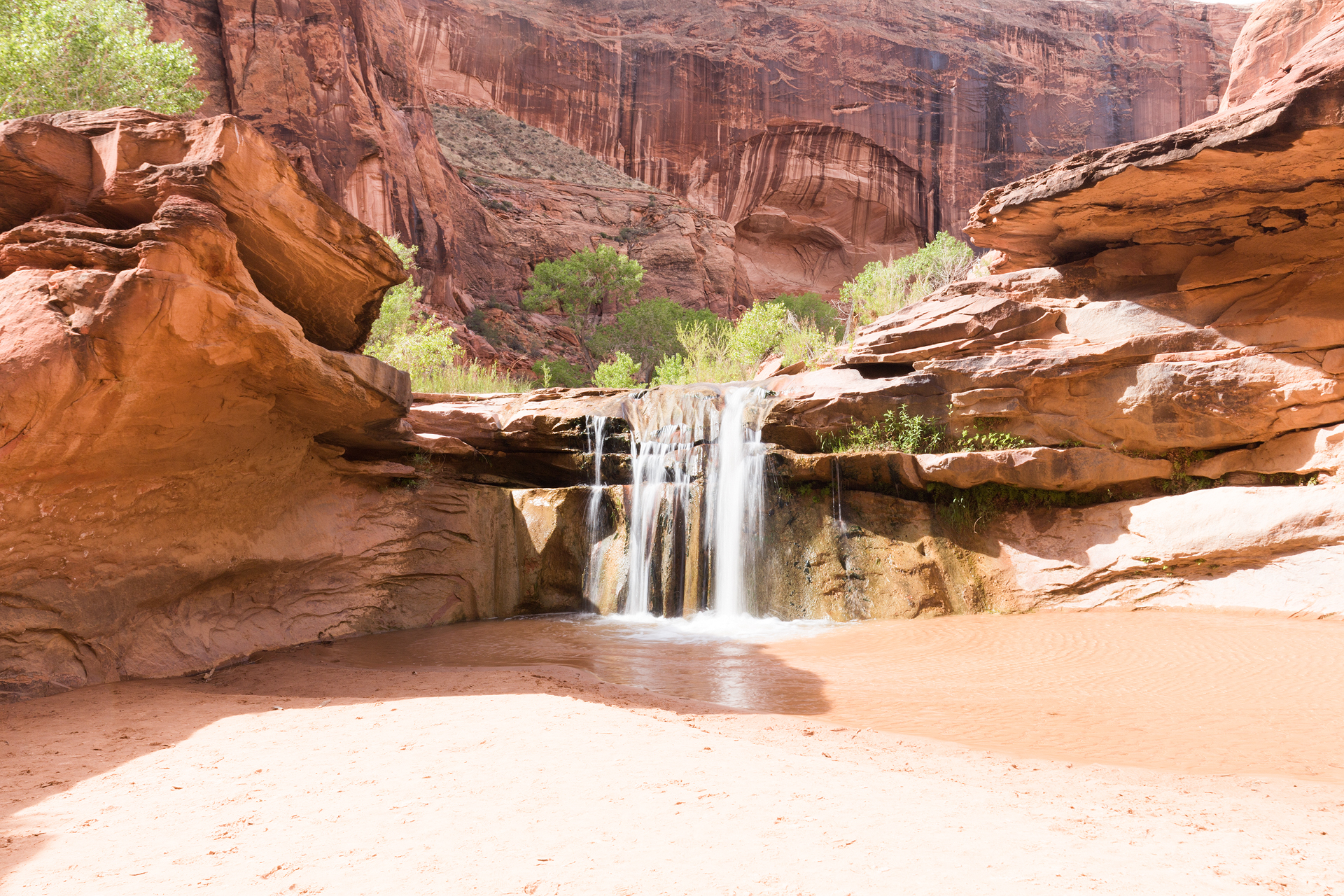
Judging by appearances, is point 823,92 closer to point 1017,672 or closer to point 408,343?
point 408,343

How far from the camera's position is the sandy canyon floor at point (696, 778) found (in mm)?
2664

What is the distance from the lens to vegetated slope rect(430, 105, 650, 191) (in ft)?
124

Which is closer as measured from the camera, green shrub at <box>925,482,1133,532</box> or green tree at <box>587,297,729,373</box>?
green shrub at <box>925,482,1133,532</box>

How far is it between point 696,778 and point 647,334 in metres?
28.3

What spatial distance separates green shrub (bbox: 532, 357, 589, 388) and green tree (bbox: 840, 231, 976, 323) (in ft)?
32.3

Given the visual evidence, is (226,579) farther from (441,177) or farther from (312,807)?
→ (441,177)

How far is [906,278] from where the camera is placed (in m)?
25.6

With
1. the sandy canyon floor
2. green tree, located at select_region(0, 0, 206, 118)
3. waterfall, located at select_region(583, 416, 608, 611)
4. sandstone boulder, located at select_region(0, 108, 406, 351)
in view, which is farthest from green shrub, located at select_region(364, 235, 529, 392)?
the sandy canyon floor

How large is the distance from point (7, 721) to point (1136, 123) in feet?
164

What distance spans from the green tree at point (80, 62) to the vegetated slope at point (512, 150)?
2218 centimetres

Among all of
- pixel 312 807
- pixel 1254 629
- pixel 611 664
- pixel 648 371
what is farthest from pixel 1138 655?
pixel 648 371

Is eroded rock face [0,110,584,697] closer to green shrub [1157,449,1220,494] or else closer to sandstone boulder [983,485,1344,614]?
sandstone boulder [983,485,1344,614]

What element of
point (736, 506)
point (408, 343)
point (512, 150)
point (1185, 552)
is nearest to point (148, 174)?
point (736, 506)

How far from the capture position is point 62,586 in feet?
20.8
